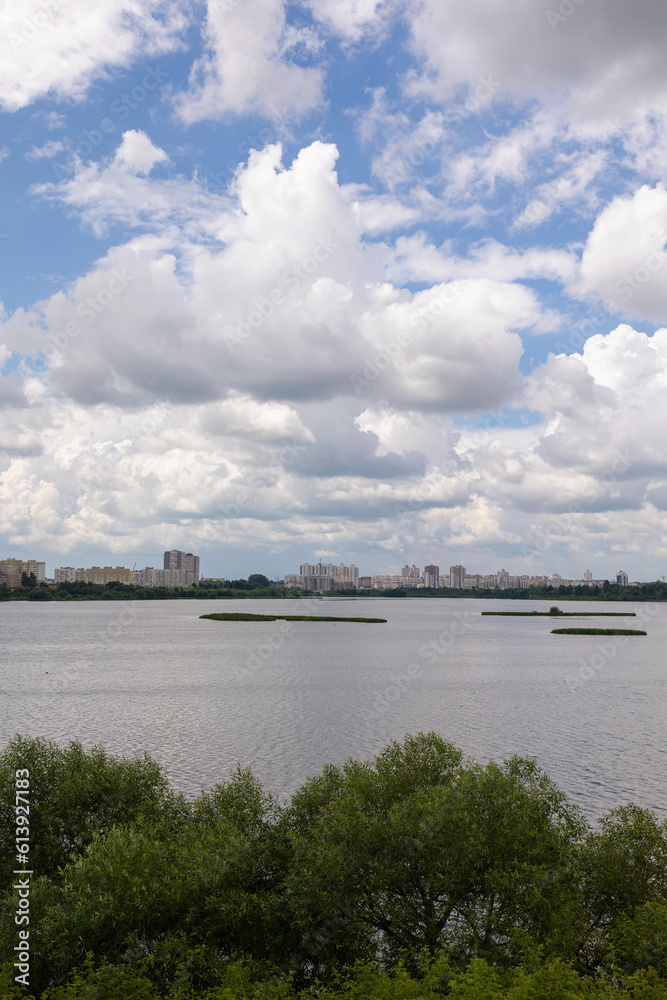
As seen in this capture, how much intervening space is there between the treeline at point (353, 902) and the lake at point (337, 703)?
37.3ft

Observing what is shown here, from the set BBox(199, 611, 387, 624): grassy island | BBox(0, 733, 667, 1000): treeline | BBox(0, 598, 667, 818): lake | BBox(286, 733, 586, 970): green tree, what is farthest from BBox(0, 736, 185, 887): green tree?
BBox(199, 611, 387, 624): grassy island

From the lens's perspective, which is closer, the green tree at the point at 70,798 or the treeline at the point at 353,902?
the treeline at the point at 353,902

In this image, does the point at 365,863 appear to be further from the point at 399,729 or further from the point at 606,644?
the point at 606,644

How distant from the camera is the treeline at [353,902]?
16047mm

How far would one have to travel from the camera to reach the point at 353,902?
62.6 ft

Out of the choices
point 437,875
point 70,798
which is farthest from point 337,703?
point 437,875

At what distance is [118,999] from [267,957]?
486 centimetres

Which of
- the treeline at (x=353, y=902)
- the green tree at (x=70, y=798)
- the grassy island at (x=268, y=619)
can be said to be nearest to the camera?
the treeline at (x=353, y=902)

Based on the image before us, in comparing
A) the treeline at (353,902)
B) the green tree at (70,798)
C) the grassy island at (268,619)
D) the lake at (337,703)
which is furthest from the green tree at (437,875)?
the grassy island at (268,619)

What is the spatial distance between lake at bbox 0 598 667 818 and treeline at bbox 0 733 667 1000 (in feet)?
37.3

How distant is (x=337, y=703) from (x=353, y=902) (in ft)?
126

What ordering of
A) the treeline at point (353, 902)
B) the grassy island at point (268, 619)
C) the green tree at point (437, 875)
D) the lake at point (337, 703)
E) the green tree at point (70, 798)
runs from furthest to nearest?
1. the grassy island at point (268, 619)
2. the lake at point (337, 703)
3. the green tree at point (70, 798)
4. the green tree at point (437, 875)
5. the treeline at point (353, 902)

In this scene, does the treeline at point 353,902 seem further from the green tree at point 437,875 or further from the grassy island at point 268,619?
the grassy island at point 268,619

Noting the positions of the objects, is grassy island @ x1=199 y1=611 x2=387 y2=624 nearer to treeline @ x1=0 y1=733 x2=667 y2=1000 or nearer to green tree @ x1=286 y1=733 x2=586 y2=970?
treeline @ x1=0 y1=733 x2=667 y2=1000
